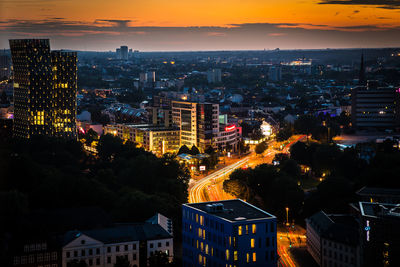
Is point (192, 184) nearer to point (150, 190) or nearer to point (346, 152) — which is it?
point (150, 190)

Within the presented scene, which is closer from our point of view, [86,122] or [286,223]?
[286,223]

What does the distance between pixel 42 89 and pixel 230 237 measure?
24.7m

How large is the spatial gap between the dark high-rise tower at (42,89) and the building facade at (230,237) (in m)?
22.2

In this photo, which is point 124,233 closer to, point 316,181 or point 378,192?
point 378,192

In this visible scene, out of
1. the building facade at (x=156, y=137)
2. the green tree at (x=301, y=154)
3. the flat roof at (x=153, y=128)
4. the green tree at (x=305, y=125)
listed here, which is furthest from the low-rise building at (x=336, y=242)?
the green tree at (x=305, y=125)

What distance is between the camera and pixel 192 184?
29.0 meters

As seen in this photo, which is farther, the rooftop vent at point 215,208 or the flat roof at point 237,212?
the rooftop vent at point 215,208

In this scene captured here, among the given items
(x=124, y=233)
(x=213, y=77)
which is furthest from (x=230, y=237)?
(x=213, y=77)

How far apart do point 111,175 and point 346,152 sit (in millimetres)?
12131

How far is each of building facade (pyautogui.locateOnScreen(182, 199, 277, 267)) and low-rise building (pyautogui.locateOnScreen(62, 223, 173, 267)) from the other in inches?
31.3

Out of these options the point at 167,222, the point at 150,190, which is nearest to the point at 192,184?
the point at 150,190

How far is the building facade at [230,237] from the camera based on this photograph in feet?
51.8

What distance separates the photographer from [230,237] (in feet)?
51.6

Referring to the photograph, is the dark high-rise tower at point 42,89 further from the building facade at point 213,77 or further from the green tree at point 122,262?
the building facade at point 213,77
